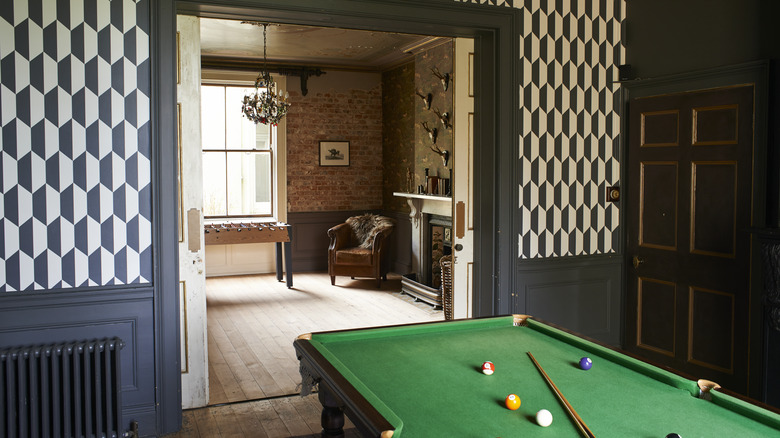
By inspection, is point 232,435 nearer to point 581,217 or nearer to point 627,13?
point 581,217

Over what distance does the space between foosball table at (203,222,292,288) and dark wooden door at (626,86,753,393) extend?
15.7ft

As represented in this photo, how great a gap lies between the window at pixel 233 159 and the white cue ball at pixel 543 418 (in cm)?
842

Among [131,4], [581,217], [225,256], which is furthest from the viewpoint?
[225,256]

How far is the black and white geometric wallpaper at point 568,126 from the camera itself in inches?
185

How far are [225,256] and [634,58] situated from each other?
675 centimetres

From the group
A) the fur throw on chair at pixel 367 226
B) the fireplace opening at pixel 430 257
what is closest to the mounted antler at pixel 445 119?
the fireplace opening at pixel 430 257

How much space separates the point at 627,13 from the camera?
5.02 m

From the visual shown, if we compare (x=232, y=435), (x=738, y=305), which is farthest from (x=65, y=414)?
(x=738, y=305)

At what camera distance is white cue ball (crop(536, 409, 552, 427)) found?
6.14 ft

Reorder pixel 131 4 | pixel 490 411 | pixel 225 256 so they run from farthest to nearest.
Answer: pixel 225 256 < pixel 131 4 < pixel 490 411

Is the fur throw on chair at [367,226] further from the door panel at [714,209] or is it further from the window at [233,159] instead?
the door panel at [714,209]

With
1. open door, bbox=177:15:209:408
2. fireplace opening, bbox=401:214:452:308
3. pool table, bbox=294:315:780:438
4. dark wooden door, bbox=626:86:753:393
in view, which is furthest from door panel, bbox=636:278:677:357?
open door, bbox=177:15:209:408

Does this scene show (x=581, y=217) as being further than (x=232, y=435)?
Yes

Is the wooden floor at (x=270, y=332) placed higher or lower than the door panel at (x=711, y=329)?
lower
